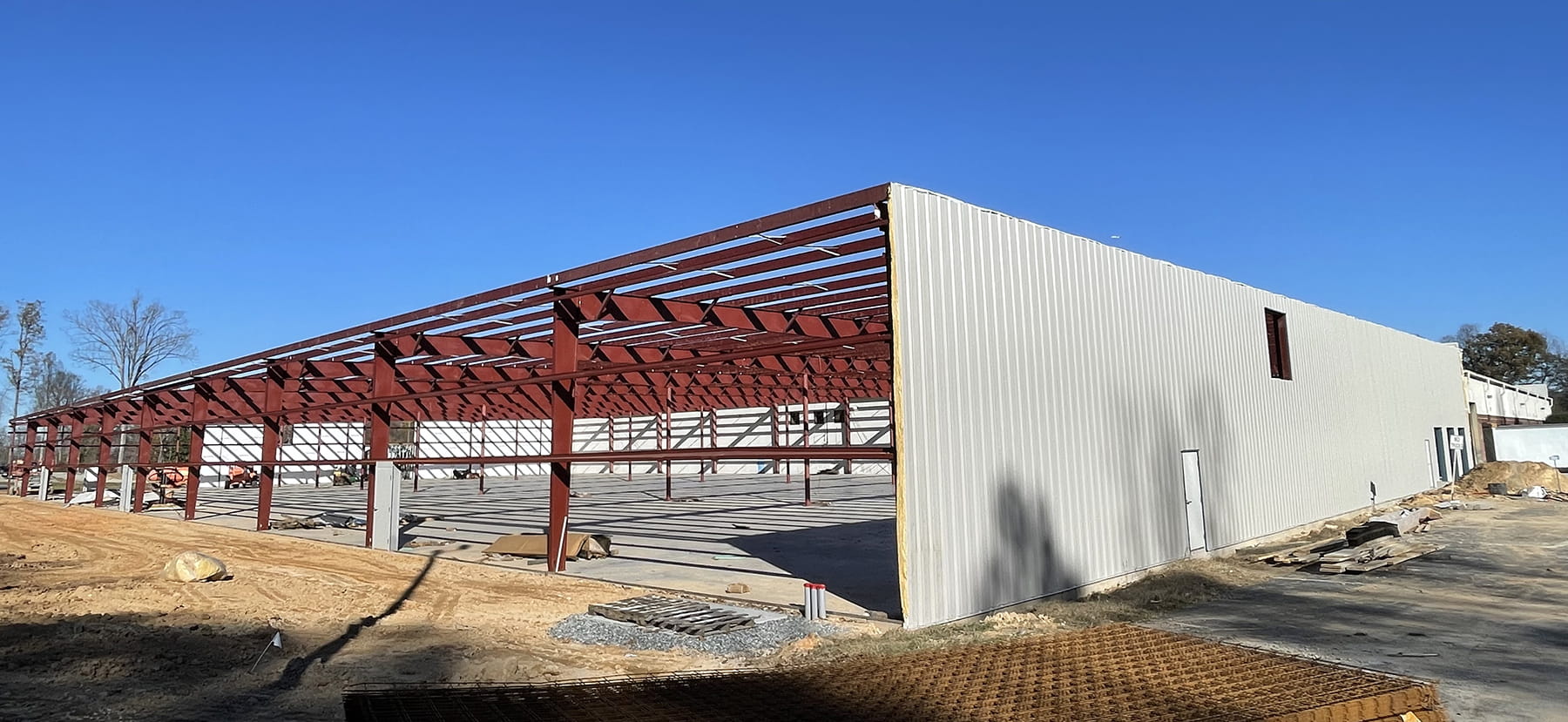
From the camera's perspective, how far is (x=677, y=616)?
9883 millimetres

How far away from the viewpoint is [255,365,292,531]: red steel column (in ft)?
75.6

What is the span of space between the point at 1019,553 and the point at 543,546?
31.5ft

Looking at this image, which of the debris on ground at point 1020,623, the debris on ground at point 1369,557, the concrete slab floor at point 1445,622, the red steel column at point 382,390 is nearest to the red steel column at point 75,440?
the red steel column at point 382,390

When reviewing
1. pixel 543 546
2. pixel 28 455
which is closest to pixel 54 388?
pixel 28 455

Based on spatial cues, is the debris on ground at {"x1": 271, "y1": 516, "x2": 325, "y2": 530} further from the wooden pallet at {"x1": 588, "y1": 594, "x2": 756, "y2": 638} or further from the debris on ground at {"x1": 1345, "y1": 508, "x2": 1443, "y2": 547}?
the debris on ground at {"x1": 1345, "y1": 508, "x2": 1443, "y2": 547}

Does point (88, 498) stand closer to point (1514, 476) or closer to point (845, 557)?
point (845, 557)

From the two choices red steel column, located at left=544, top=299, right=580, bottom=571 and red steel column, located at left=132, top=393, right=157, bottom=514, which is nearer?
red steel column, located at left=544, top=299, right=580, bottom=571

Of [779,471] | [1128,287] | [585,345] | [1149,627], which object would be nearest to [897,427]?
[1149,627]

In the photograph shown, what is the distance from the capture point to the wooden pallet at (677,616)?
9.60 m

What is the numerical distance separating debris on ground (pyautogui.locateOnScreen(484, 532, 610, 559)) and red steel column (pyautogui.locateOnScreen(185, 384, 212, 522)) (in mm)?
15007

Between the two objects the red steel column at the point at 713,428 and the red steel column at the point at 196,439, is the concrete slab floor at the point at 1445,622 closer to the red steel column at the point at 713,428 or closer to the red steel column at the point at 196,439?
the red steel column at the point at 713,428

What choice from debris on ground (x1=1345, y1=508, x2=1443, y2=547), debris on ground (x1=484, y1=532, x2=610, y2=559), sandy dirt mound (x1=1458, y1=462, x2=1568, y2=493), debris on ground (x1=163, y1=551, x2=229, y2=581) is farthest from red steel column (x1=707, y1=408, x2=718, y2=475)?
sandy dirt mound (x1=1458, y1=462, x2=1568, y2=493)

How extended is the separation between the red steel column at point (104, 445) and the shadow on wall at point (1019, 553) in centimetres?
3480

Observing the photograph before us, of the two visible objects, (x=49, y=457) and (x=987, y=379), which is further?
(x=49, y=457)
